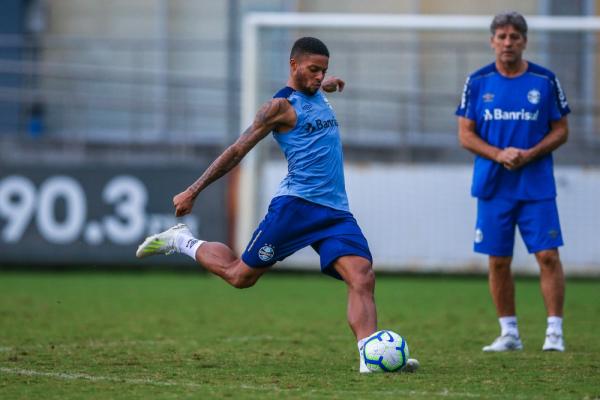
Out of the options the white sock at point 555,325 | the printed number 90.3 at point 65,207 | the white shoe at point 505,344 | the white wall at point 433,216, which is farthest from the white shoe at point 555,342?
the printed number 90.3 at point 65,207

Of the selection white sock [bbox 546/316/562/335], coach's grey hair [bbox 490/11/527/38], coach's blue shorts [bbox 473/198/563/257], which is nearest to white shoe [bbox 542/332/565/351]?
white sock [bbox 546/316/562/335]

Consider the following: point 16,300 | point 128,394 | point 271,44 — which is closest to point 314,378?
point 128,394

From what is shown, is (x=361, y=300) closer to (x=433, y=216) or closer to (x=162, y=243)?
(x=162, y=243)

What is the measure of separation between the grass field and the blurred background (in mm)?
997

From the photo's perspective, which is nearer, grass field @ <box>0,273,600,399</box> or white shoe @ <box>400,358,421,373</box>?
grass field @ <box>0,273,600,399</box>

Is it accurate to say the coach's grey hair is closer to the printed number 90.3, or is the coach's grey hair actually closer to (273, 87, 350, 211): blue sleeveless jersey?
(273, 87, 350, 211): blue sleeveless jersey

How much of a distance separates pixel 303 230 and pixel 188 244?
3.24 feet

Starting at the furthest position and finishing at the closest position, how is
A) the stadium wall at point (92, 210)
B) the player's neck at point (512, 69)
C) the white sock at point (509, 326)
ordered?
the stadium wall at point (92, 210)
the player's neck at point (512, 69)
the white sock at point (509, 326)

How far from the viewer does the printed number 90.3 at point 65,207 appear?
15742 millimetres

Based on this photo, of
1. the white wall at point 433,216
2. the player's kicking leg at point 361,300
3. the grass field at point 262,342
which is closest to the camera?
the grass field at point 262,342

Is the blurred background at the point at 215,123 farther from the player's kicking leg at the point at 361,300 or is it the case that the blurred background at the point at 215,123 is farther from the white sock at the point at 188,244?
the player's kicking leg at the point at 361,300

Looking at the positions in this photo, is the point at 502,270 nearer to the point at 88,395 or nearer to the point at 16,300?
the point at 88,395

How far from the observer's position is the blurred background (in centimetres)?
1502

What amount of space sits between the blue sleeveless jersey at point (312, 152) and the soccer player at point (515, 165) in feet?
5.14
